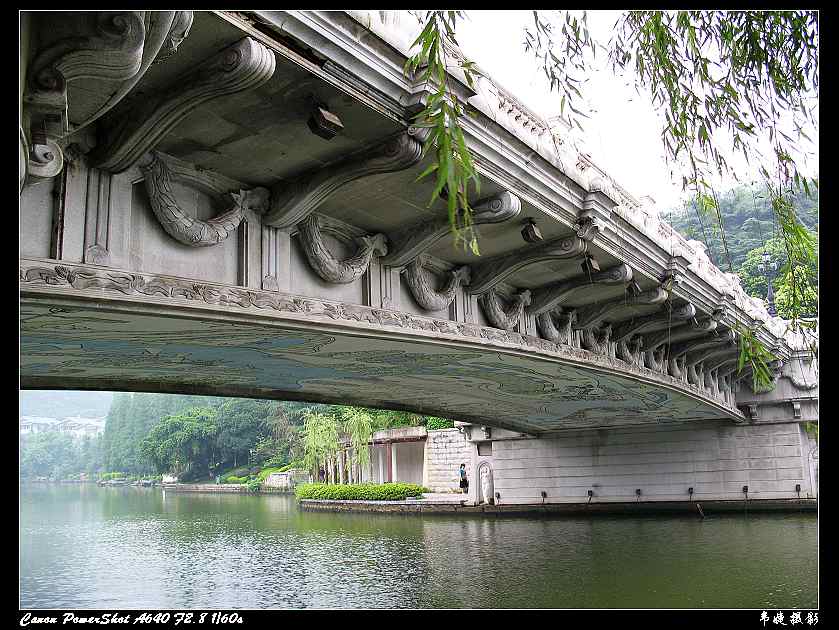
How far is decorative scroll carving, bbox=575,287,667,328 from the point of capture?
11.7m

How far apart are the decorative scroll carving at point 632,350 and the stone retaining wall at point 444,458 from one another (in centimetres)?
2072

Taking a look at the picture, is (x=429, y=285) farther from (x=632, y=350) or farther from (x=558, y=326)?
(x=632, y=350)

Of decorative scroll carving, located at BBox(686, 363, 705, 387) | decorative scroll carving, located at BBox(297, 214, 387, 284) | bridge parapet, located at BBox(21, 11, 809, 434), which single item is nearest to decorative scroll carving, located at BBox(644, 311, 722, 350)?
decorative scroll carving, located at BBox(686, 363, 705, 387)

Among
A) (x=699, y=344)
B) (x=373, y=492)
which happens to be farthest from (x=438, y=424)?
(x=699, y=344)

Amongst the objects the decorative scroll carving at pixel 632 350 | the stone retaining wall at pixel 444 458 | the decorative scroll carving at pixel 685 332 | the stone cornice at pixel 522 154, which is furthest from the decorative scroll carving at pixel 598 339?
the stone retaining wall at pixel 444 458

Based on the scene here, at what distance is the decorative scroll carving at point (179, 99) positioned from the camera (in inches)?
175

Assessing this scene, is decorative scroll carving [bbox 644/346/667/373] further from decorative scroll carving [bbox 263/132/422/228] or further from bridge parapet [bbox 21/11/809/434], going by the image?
decorative scroll carving [bbox 263/132/422/228]

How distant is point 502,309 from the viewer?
10922 mm

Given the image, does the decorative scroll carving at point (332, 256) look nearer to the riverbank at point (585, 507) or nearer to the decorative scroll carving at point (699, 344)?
the decorative scroll carving at point (699, 344)

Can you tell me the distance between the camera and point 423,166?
22.0ft

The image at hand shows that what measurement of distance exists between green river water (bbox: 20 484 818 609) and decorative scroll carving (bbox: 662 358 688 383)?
391cm
